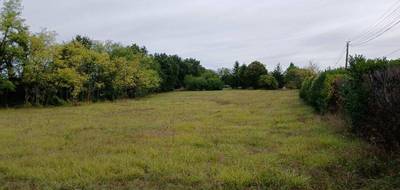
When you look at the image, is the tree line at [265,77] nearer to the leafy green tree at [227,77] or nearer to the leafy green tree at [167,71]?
the leafy green tree at [227,77]

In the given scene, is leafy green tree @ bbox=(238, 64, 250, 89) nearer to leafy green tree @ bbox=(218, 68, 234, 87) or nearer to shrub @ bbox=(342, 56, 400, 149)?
leafy green tree @ bbox=(218, 68, 234, 87)

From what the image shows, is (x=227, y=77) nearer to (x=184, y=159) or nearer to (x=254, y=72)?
(x=254, y=72)

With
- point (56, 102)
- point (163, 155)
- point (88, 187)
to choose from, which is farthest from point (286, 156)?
point (56, 102)

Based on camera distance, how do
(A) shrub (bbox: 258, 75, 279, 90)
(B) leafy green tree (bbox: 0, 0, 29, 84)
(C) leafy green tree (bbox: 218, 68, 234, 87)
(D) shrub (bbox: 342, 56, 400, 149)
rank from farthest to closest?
(C) leafy green tree (bbox: 218, 68, 234, 87) < (A) shrub (bbox: 258, 75, 279, 90) < (B) leafy green tree (bbox: 0, 0, 29, 84) < (D) shrub (bbox: 342, 56, 400, 149)

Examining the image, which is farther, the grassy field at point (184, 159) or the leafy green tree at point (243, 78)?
the leafy green tree at point (243, 78)

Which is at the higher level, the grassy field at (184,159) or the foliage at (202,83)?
the foliage at (202,83)

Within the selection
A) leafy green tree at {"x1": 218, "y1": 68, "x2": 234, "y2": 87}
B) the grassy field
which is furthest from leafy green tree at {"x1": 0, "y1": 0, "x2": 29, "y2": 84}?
leafy green tree at {"x1": 218, "y1": 68, "x2": 234, "y2": 87}

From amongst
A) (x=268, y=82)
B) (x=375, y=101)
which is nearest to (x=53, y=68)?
(x=375, y=101)

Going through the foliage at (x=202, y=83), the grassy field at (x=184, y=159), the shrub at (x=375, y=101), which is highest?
the foliage at (x=202, y=83)

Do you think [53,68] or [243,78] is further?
[243,78]

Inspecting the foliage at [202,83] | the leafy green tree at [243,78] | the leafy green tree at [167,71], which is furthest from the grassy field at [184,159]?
the leafy green tree at [243,78]

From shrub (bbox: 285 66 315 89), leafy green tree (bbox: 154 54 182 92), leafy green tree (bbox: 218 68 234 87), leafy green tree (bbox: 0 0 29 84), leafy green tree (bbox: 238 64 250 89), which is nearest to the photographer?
leafy green tree (bbox: 0 0 29 84)

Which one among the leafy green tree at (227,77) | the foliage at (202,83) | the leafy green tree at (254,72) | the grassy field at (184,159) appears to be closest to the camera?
the grassy field at (184,159)

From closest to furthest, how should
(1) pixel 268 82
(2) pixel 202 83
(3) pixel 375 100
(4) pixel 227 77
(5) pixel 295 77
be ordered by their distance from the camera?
(3) pixel 375 100 < (5) pixel 295 77 < (1) pixel 268 82 < (2) pixel 202 83 < (4) pixel 227 77
